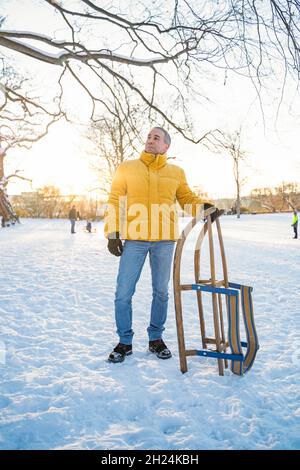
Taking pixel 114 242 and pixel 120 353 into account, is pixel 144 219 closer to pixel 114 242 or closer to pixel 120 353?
pixel 114 242

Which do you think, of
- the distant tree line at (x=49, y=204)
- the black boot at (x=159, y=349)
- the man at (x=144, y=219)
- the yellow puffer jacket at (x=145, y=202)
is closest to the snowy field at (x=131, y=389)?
the black boot at (x=159, y=349)

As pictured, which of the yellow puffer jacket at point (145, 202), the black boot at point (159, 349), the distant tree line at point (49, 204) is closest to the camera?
the yellow puffer jacket at point (145, 202)

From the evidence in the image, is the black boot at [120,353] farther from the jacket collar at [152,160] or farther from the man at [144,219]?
the jacket collar at [152,160]

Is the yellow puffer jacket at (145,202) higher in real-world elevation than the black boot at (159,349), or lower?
higher

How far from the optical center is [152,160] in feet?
9.16

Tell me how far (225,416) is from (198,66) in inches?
184

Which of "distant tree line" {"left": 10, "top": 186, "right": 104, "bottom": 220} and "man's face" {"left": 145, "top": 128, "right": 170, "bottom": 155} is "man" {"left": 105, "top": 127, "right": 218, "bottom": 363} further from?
"distant tree line" {"left": 10, "top": 186, "right": 104, "bottom": 220}

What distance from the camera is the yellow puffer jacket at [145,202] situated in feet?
9.10

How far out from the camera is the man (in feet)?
9.12

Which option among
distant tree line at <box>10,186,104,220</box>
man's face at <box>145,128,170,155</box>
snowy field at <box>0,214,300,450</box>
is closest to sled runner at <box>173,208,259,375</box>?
snowy field at <box>0,214,300,450</box>

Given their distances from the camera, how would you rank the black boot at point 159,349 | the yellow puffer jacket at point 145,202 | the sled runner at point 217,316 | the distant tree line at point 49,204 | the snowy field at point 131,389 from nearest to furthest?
the snowy field at point 131,389, the sled runner at point 217,316, the yellow puffer jacket at point 145,202, the black boot at point 159,349, the distant tree line at point 49,204

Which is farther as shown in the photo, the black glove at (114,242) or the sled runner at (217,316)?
the black glove at (114,242)

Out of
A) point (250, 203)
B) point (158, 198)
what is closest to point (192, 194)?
point (158, 198)

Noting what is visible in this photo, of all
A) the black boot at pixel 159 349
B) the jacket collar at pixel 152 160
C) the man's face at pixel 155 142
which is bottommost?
the black boot at pixel 159 349
